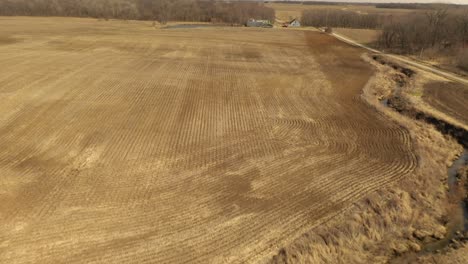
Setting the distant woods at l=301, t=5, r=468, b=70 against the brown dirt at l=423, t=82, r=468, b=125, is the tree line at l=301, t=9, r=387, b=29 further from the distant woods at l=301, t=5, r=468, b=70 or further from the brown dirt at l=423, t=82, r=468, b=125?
the brown dirt at l=423, t=82, r=468, b=125

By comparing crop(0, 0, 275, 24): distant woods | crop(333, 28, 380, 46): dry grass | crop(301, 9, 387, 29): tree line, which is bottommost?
crop(333, 28, 380, 46): dry grass

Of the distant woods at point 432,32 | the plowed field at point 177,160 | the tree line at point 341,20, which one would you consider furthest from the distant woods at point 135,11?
the plowed field at point 177,160

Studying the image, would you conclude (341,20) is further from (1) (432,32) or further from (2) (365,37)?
(1) (432,32)

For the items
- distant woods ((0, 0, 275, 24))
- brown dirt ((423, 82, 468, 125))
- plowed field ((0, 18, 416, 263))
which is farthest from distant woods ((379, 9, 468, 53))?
distant woods ((0, 0, 275, 24))

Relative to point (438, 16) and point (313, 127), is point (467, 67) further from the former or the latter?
point (313, 127)

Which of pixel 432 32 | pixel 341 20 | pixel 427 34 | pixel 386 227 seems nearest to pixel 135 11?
pixel 341 20

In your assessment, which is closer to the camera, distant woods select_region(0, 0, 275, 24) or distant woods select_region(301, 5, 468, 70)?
distant woods select_region(301, 5, 468, 70)

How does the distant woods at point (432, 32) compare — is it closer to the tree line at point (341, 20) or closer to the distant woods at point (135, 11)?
the tree line at point (341, 20)
